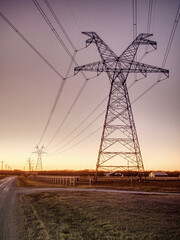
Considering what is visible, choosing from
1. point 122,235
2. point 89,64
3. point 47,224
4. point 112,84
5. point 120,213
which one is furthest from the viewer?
point 112,84

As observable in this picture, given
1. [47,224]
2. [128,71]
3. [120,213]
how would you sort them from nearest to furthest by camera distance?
[47,224] < [120,213] < [128,71]

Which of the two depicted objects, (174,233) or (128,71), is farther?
(128,71)

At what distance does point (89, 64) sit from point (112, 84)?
433 cm

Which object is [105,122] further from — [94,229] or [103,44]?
[94,229]

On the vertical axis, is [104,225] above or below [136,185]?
above

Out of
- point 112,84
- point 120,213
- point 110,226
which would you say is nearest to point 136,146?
point 112,84

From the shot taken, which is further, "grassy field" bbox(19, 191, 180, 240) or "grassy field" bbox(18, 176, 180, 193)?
"grassy field" bbox(18, 176, 180, 193)

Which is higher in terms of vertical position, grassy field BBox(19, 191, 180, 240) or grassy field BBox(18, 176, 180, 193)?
grassy field BBox(19, 191, 180, 240)

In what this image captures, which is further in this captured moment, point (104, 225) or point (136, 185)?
point (136, 185)

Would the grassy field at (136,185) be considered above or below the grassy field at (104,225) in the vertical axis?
below

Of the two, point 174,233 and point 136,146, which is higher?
point 136,146

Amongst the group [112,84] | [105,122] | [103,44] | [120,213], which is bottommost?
[120,213]

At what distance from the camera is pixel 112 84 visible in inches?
952

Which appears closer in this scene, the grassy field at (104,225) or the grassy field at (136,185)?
the grassy field at (104,225)
